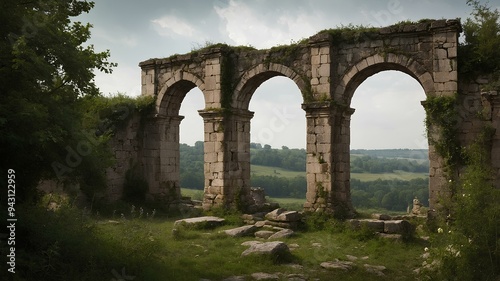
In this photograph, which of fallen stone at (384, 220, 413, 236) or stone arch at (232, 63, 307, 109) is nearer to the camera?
fallen stone at (384, 220, 413, 236)

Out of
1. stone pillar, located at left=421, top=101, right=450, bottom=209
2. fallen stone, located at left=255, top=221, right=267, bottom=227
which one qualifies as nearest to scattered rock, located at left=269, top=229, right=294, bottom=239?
fallen stone, located at left=255, top=221, right=267, bottom=227

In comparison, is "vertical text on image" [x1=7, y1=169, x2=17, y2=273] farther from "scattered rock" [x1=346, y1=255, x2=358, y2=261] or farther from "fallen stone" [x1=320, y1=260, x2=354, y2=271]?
"scattered rock" [x1=346, y1=255, x2=358, y2=261]

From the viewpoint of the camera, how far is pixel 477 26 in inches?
495

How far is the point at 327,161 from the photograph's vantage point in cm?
1329

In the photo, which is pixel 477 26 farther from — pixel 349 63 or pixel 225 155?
pixel 225 155

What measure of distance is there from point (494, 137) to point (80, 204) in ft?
42.6

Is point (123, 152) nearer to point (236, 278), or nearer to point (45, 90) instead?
point (45, 90)

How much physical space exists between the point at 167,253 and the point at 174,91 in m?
9.07

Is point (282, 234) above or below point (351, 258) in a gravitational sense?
above

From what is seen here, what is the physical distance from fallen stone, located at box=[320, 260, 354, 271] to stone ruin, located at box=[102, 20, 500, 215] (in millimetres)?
3974

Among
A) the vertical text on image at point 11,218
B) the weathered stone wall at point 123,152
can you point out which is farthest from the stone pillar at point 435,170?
the weathered stone wall at point 123,152

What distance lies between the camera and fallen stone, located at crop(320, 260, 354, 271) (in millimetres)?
8547

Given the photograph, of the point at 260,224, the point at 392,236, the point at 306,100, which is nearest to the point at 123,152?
the point at 260,224

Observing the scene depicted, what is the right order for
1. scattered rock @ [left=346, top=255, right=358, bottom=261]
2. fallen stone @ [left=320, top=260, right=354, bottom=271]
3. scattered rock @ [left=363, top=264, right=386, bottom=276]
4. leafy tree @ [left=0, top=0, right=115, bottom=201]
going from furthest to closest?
scattered rock @ [left=346, top=255, right=358, bottom=261]
fallen stone @ [left=320, top=260, right=354, bottom=271]
scattered rock @ [left=363, top=264, right=386, bottom=276]
leafy tree @ [left=0, top=0, right=115, bottom=201]
